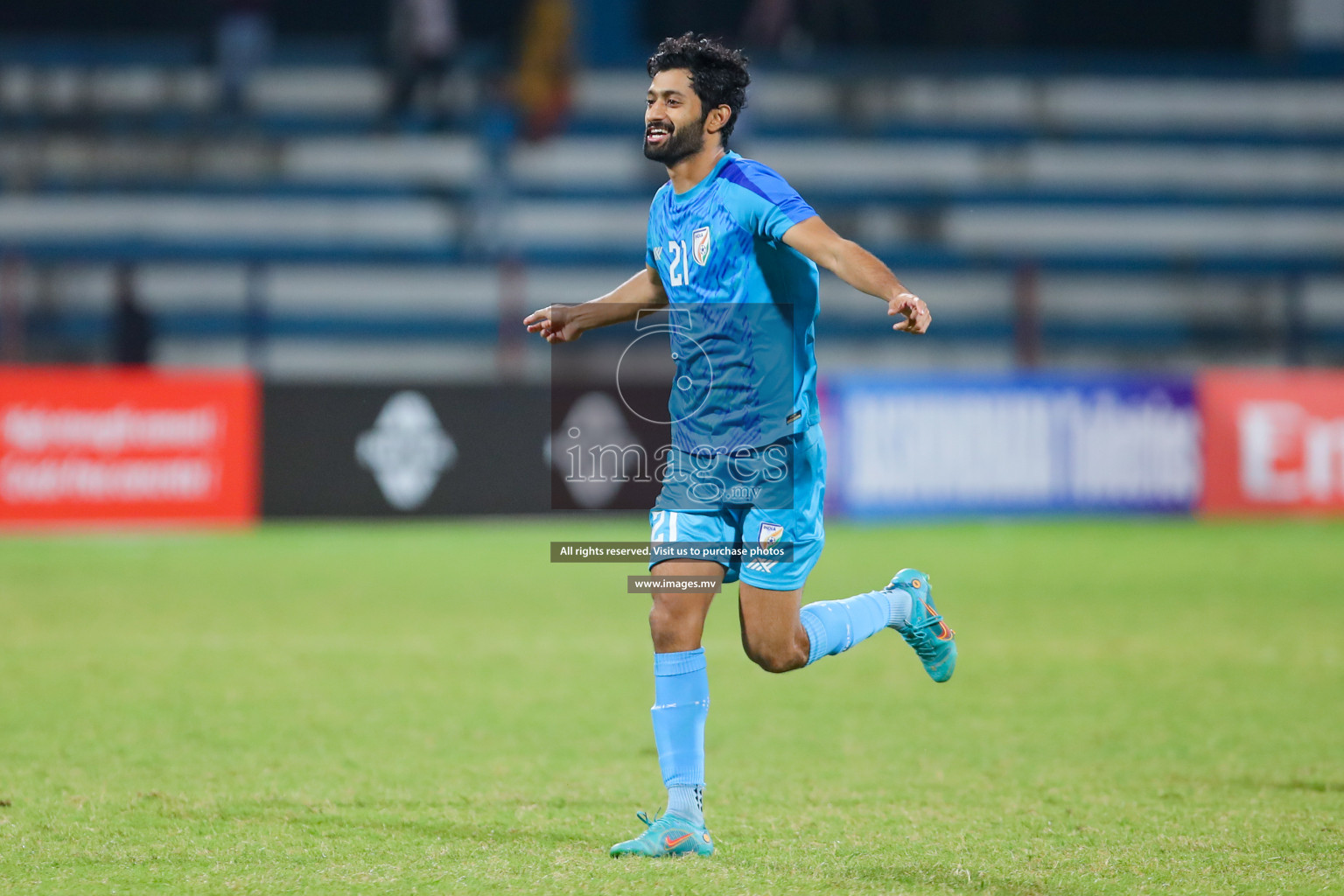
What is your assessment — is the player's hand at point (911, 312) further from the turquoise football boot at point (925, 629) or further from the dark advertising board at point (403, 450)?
the dark advertising board at point (403, 450)

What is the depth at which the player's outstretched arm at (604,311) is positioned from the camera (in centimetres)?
436

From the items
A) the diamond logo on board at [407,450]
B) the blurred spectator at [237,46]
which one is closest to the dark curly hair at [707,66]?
the diamond logo on board at [407,450]

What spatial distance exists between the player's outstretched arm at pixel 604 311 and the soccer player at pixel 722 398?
0.77ft

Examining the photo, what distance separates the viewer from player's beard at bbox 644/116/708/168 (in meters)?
4.01

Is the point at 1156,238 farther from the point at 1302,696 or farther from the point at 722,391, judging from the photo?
the point at 722,391

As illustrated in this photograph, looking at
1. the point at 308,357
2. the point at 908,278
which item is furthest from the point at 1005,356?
the point at 308,357

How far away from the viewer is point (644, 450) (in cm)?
1277

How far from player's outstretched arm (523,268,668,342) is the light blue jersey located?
266 mm

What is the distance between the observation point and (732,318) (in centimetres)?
403

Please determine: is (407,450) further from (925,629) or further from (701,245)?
(701,245)

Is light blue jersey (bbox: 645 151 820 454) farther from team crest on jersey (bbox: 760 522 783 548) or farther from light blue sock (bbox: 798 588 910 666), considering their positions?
light blue sock (bbox: 798 588 910 666)

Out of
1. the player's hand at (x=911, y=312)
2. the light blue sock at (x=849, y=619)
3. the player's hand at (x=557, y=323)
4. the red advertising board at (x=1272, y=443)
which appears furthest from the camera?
the red advertising board at (x=1272, y=443)

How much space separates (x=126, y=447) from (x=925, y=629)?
840 centimetres

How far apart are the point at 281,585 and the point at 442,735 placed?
412cm
